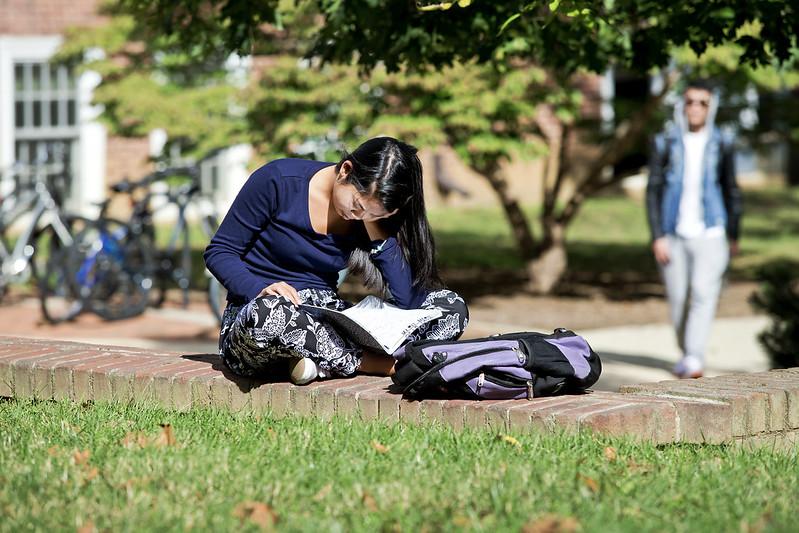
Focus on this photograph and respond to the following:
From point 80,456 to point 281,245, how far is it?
134 centimetres

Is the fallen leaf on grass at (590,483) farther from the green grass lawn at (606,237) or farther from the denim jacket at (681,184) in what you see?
the green grass lawn at (606,237)

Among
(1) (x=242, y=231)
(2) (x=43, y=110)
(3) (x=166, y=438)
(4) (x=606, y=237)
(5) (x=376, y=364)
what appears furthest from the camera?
(4) (x=606, y=237)

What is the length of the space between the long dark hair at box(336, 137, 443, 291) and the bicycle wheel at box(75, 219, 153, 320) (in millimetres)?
5595

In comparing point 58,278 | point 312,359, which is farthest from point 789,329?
point 58,278

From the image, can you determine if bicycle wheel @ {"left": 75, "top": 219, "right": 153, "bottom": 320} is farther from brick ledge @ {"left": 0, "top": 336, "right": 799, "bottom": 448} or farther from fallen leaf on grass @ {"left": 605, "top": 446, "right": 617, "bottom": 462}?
fallen leaf on grass @ {"left": 605, "top": 446, "right": 617, "bottom": 462}

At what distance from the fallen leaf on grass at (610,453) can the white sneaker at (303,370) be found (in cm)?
123

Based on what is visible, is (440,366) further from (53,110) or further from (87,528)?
(53,110)

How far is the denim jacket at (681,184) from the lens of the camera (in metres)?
8.46

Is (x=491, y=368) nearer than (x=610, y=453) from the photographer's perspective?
No

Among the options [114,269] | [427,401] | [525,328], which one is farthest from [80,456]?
[525,328]

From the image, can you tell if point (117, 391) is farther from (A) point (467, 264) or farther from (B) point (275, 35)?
(A) point (467, 264)

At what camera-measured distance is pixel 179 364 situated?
18.7ft

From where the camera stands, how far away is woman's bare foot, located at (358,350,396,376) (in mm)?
5379

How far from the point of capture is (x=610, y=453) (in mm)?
4438
